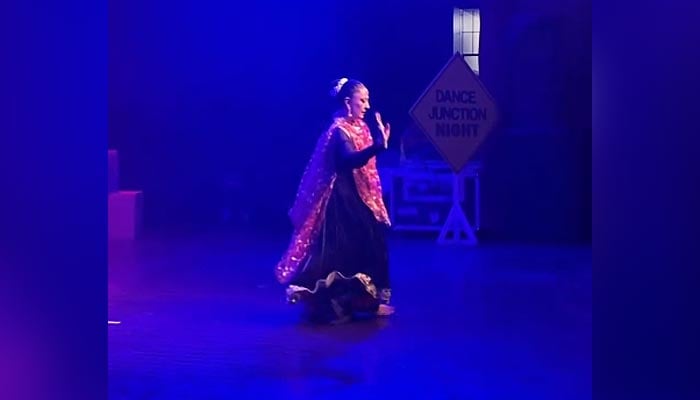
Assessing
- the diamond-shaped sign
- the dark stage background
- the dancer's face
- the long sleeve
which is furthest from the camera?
the dark stage background

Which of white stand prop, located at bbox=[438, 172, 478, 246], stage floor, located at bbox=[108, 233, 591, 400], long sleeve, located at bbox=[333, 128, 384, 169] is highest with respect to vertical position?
long sleeve, located at bbox=[333, 128, 384, 169]

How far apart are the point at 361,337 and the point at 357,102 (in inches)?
69.5

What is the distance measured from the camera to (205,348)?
21.2ft

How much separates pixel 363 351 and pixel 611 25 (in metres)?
3.67

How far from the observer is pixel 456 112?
11961 millimetres

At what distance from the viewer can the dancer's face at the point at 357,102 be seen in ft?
24.1

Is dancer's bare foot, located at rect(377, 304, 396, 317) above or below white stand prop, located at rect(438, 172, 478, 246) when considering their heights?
below

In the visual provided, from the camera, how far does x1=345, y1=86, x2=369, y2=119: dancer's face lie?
7.36m

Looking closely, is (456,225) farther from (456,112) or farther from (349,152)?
(349,152)

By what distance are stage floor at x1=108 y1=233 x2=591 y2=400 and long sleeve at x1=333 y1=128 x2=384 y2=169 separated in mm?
1193

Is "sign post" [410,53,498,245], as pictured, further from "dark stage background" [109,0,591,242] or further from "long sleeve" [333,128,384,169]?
"long sleeve" [333,128,384,169]

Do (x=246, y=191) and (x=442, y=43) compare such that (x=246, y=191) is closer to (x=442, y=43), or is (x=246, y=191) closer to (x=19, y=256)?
(x=442, y=43)

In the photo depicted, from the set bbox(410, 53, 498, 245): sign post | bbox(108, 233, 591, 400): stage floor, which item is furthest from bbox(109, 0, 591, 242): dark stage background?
bbox(108, 233, 591, 400): stage floor

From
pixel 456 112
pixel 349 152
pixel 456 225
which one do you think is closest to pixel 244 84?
pixel 456 225
